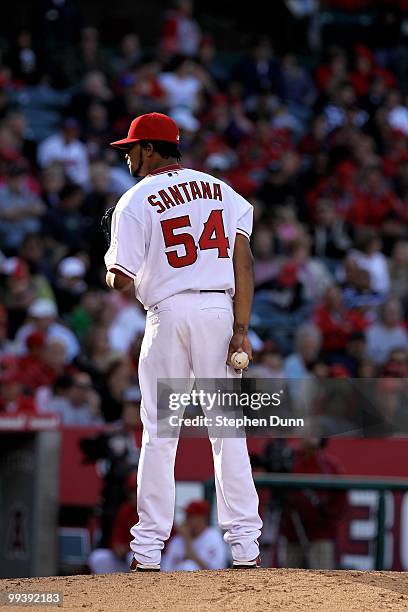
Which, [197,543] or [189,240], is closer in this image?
[189,240]

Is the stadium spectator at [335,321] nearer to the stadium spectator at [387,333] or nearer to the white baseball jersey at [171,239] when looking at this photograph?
the stadium spectator at [387,333]

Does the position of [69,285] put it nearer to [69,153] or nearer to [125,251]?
[69,153]

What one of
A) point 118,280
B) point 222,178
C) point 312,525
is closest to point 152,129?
point 118,280

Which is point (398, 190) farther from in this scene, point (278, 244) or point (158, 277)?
point (158, 277)

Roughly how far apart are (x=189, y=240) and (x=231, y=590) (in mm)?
1437

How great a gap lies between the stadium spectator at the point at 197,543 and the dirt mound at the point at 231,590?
287 centimetres

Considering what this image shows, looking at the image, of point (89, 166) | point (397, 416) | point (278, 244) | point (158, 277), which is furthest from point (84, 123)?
point (158, 277)

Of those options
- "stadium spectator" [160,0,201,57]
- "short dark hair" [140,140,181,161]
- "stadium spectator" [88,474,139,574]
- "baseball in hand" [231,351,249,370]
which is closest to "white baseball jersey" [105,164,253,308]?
"short dark hair" [140,140,181,161]

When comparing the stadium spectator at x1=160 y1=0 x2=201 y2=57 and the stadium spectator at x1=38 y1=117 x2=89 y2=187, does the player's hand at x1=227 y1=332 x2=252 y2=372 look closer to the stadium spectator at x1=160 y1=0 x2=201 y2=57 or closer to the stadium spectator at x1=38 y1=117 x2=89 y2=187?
the stadium spectator at x1=38 y1=117 x2=89 y2=187

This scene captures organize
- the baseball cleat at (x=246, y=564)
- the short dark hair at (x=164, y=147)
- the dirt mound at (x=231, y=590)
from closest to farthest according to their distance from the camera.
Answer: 1. the dirt mound at (x=231, y=590)
2. the baseball cleat at (x=246, y=564)
3. the short dark hair at (x=164, y=147)

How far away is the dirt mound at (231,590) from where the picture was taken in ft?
16.1

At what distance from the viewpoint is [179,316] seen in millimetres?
5410

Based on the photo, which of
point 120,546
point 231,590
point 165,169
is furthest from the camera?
point 120,546

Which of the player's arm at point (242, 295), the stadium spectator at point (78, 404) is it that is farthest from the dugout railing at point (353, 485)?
the player's arm at point (242, 295)
